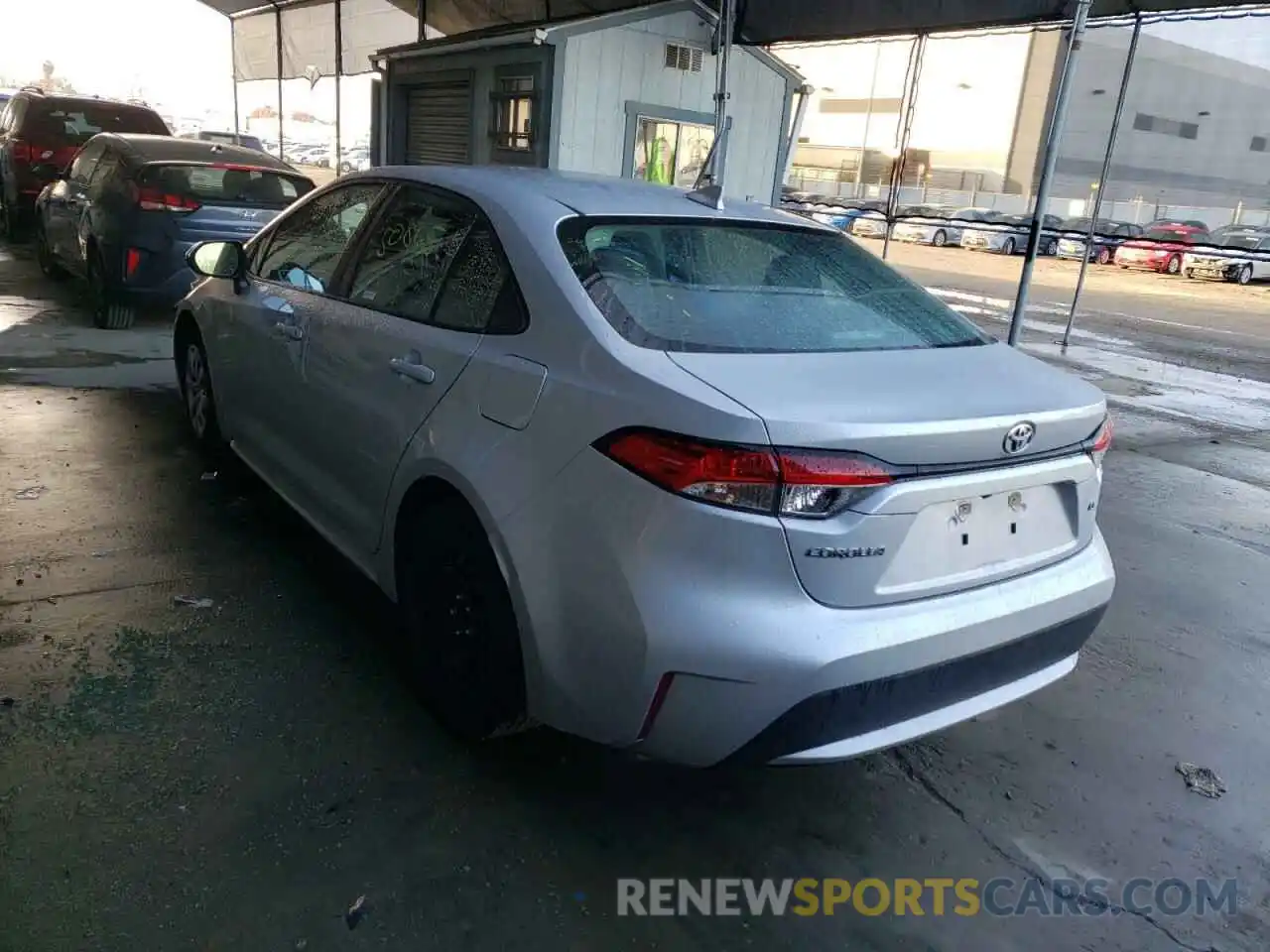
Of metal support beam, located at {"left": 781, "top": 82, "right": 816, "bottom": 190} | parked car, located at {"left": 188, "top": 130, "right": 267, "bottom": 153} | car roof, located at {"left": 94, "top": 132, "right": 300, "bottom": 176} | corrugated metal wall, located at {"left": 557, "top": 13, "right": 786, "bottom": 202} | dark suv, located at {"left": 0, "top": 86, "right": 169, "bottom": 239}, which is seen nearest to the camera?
car roof, located at {"left": 94, "top": 132, "right": 300, "bottom": 176}

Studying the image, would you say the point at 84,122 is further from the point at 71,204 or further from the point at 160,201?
the point at 160,201

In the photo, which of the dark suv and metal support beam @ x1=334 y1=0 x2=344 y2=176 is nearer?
the dark suv

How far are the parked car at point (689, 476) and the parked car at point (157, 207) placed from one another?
196 inches

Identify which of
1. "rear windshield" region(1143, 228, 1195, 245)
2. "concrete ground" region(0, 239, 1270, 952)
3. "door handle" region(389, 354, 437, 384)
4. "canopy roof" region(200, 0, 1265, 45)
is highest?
"canopy roof" region(200, 0, 1265, 45)

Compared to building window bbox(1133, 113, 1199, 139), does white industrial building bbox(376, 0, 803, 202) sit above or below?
below

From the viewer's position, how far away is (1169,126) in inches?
1658

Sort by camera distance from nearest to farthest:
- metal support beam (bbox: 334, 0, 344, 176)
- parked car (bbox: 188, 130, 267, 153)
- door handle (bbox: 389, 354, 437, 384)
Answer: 1. door handle (bbox: 389, 354, 437, 384)
2. metal support beam (bbox: 334, 0, 344, 176)
3. parked car (bbox: 188, 130, 267, 153)

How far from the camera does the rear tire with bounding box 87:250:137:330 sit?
25.4ft

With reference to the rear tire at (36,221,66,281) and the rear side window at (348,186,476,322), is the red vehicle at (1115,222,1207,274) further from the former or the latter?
the rear side window at (348,186,476,322)

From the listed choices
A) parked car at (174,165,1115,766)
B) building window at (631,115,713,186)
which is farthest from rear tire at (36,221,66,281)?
parked car at (174,165,1115,766)

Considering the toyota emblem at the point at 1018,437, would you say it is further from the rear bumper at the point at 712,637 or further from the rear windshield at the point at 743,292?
the rear windshield at the point at 743,292

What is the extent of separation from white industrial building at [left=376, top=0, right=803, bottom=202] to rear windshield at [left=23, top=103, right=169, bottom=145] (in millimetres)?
3665

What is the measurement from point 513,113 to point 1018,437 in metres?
10.8

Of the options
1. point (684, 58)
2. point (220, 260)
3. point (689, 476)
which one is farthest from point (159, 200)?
point (684, 58)
